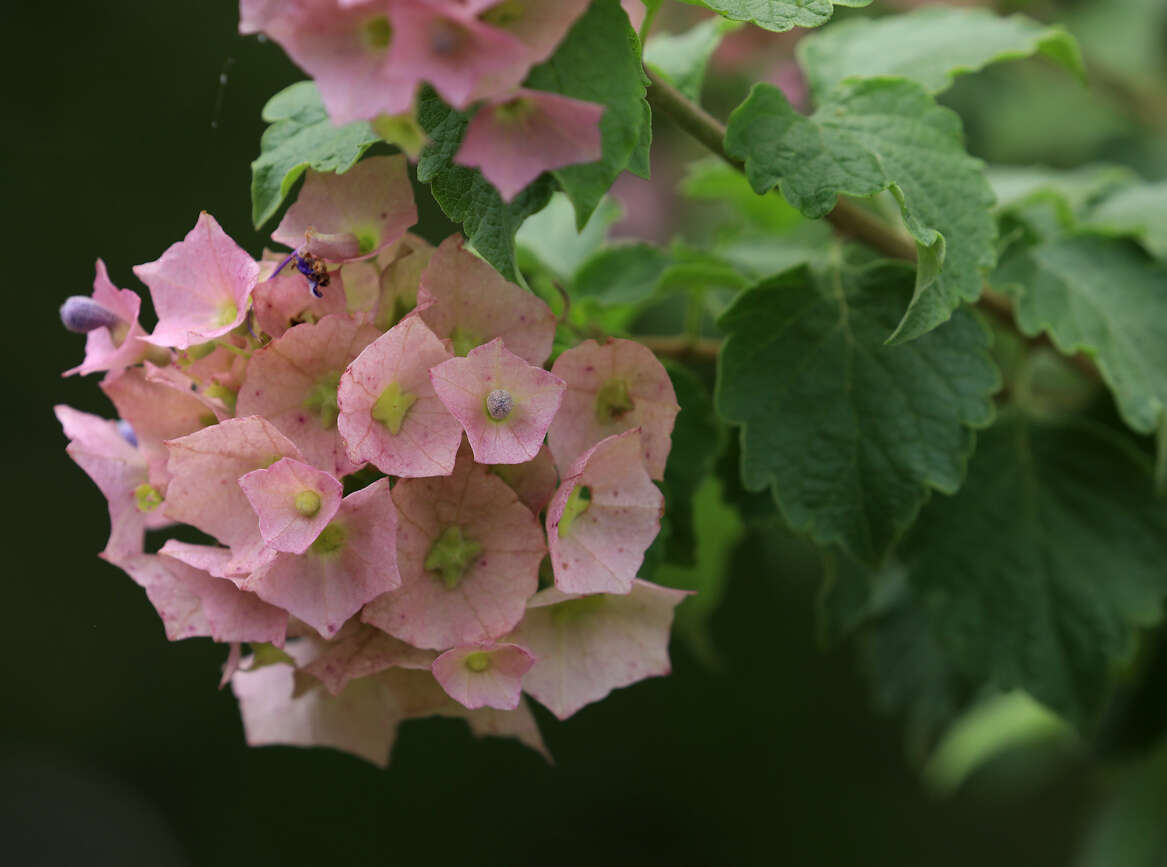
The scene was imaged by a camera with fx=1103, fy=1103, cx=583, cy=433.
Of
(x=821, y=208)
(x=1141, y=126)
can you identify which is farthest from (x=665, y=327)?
(x=821, y=208)

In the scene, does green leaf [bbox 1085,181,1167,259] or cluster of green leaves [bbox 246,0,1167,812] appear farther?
green leaf [bbox 1085,181,1167,259]

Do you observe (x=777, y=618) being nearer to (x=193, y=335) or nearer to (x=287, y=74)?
(x=287, y=74)

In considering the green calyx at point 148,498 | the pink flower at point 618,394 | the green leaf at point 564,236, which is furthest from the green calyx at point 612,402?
the green leaf at point 564,236

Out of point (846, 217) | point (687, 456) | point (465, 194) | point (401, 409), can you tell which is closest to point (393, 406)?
point (401, 409)

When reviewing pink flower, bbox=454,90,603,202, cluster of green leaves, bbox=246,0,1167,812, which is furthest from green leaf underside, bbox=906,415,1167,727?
pink flower, bbox=454,90,603,202

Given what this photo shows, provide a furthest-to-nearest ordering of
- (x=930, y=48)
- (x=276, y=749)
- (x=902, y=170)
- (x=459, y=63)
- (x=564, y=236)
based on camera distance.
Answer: (x=276, y=749) → (x=564, y=236) → (x=930, y=48) → (x=902, y=170) → (x=459, y=63)

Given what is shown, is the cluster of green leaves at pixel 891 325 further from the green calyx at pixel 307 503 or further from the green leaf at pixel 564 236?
the green calyx at pixel 307 503

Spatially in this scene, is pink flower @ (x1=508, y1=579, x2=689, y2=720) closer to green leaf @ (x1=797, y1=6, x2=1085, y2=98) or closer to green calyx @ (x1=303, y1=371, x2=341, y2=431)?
green calyx @ (x1=303, y1=371, x2=341, y2=431)

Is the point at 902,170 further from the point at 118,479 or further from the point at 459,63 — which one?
the point at 118,479

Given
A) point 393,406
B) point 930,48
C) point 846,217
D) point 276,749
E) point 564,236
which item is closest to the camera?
point 393,406
